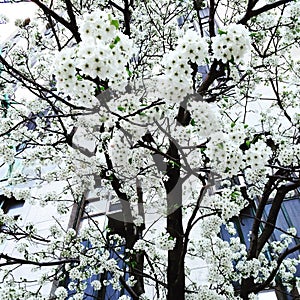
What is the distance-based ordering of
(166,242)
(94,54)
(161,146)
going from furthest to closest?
(161,146) → (166,242) → (94,54)

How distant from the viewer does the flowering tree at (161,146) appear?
2.85 m

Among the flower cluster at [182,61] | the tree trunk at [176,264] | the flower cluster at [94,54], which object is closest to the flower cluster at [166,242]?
the tree trunk at [176,264]

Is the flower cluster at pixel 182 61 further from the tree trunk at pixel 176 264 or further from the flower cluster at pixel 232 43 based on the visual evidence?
the tree trunk at pixel 176 264

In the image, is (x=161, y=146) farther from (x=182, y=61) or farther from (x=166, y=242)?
(x=182, y=61)

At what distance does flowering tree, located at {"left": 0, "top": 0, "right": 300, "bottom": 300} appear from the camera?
2.85 meters

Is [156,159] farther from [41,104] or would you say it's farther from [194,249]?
[41,104]

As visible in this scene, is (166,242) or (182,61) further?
(166,242)

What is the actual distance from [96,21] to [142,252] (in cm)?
334

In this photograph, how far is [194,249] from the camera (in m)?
5.53

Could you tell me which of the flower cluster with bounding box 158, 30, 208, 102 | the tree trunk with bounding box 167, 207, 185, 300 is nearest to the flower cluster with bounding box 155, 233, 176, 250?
the tree trunk with bounding box 167, 207, 185, 300

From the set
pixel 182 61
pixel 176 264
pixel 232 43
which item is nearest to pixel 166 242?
pixel 176 264

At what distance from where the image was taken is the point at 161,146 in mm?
5086

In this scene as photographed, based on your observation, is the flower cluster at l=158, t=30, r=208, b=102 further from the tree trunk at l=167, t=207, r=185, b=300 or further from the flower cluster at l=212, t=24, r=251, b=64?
the tree trunk at l=167, t=207, r=185, b=300

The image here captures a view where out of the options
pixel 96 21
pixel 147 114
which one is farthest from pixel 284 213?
pixel 96 21
